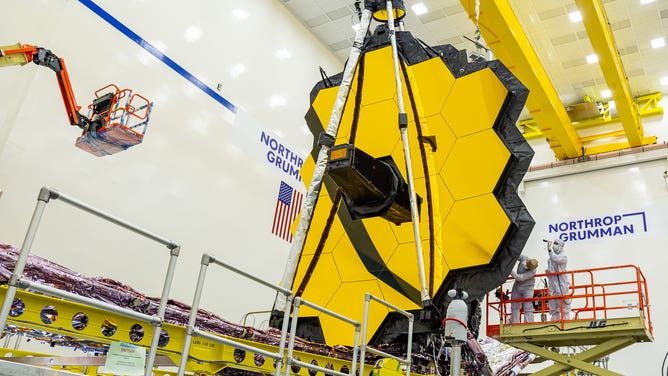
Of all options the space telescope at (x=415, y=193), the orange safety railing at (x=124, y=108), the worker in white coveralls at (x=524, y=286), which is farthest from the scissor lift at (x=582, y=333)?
the orange safety railing at (x=124, y=108)

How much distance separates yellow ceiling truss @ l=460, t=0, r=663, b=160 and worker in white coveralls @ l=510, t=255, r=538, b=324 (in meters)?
5.63

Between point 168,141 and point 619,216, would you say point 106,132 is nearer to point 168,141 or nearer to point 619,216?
point 168,141

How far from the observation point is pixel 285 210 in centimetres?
1359

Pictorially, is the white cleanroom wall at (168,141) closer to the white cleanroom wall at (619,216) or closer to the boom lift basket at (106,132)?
the boom lift basket at (106,132)

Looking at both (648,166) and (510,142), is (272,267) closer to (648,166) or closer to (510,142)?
(510,142)

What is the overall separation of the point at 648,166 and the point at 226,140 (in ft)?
39.7

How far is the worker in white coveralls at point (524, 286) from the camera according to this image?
9389 mm

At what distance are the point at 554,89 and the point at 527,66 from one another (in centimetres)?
294

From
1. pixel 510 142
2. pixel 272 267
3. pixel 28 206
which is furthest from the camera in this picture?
pixel 272 267

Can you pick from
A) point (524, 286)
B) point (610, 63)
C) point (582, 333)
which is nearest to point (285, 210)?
point (524, 286)

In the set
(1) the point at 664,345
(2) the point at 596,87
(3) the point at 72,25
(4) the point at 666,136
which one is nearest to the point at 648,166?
(4) the point at 666,136

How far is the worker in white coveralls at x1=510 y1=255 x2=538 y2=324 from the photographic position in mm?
9389

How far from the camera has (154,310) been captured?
15.1 ft

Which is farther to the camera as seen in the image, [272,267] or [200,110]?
[272,267]
